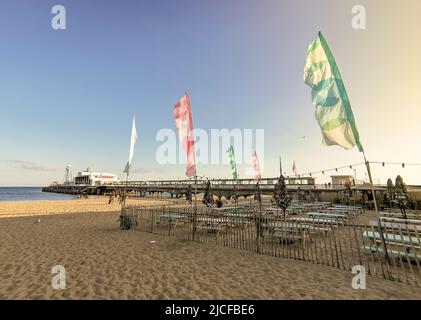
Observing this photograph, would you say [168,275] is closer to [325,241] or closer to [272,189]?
[325,241]

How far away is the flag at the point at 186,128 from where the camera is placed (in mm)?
12047

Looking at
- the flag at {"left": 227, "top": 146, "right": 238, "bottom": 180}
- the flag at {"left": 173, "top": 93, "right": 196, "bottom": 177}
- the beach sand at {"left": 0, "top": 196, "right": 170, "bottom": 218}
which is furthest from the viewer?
the flag at {"left": 227, "top": 146, "right": 238, "bottom": 180}

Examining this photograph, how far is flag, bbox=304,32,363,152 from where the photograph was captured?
22.3 feet

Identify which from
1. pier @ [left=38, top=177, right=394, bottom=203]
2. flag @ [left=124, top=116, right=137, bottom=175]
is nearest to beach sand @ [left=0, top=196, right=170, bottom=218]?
pier @ [left=38, top=177, right=394, bottom=203]

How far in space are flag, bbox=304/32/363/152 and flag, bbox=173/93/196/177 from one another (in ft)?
20.7

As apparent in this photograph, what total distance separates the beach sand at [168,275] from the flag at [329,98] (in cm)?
399

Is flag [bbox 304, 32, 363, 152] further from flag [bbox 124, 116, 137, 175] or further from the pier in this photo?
flag [bbox 124, 116, 137, 175]

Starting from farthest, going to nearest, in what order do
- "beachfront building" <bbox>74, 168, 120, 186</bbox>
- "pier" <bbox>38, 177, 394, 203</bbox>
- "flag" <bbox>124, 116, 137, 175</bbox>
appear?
"beachfront building" <bbox>74, 168, 120, 186</bbox>, "pier" <bbox>38, 177, 394, 203</bbox>, "flag" <bbox>124, 116, 137, 175</bbox>

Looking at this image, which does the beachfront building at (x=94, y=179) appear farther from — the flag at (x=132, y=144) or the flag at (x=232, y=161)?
the flag at (x=132, y=144)

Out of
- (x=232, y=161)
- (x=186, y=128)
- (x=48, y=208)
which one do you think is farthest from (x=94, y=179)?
(x=186, y=128)

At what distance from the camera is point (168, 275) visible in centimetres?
672

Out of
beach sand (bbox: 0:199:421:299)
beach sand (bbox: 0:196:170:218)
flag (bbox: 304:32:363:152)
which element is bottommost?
beach sand (bbox: 0:199:421:299)
